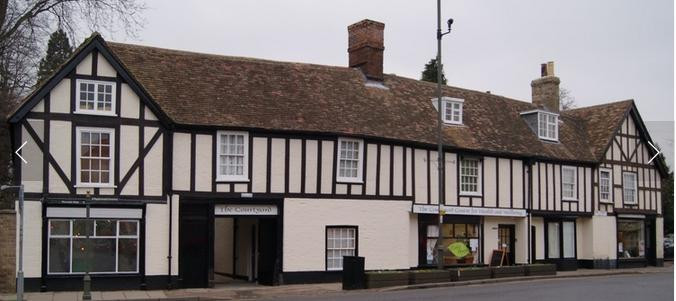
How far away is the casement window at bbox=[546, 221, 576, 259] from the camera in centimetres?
3362

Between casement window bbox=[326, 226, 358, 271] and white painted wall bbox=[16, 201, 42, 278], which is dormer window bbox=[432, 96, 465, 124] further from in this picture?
white painted wall bbox=[16, 201, 42, 278]

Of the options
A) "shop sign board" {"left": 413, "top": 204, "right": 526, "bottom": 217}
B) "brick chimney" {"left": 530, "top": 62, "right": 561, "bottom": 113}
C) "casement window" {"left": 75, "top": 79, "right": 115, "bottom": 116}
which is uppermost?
"brick chimney" {"left": 530, "top": 62, "right": 561, "bottom": 113}

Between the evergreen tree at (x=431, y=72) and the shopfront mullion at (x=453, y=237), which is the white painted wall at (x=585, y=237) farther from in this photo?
the evergreen tree at (x=431, y=72)

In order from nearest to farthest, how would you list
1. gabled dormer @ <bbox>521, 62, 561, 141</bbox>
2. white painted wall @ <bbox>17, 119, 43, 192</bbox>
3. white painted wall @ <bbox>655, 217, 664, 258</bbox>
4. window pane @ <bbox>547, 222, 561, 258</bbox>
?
1. white painted wall @ <bbox>17, 119, 43, 192</bbox>
2. window pane @ <bbox>547, 222, 561, 258</bbox>
3. gabled dormer @ <bbox>521, 62, 561, 141</bbox>
4. white painted wall @ <bbox>655, 217, 664, 258</bbox>

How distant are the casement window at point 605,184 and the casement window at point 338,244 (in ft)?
47.8

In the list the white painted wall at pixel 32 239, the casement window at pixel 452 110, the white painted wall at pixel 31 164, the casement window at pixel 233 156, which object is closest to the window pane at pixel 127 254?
the white painted wall at pixel 32 239

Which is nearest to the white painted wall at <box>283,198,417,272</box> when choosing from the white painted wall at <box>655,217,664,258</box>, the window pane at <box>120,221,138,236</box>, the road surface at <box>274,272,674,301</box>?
the road surface at <box>274,272,674,301</box>

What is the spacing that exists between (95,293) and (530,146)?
19275 millimetres

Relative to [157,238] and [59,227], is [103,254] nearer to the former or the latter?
[59,227]

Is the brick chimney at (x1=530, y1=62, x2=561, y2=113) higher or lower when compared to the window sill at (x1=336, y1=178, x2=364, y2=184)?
higher

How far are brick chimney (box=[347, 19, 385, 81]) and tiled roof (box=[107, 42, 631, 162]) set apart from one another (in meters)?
0.48

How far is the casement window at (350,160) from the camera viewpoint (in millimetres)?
26391

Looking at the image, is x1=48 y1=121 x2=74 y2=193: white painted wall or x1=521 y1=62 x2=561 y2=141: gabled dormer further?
x1=521 y1=62 x2=561 y2=141: gabled dormer

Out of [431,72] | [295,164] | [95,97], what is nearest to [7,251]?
[95,97]
